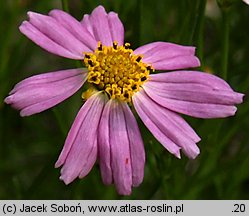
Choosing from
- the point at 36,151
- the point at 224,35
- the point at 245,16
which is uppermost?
the point at 224,35

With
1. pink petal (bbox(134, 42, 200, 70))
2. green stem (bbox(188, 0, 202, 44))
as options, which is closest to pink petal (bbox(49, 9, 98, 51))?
pink petal (bbox(134, 42, 200, 70))

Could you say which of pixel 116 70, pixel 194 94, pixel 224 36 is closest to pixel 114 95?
pixel 116 70

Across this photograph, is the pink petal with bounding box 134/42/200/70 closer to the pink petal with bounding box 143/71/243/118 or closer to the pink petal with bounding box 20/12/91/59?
the pink petal with bounding box 143/71/243/118

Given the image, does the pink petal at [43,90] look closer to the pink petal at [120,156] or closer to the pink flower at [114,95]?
the pink flower at [114,95]

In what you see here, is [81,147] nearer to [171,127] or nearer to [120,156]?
[120,156]

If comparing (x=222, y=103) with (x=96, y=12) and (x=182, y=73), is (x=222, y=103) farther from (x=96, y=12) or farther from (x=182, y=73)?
(x=96, y=12)
